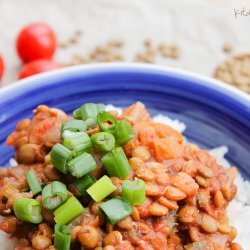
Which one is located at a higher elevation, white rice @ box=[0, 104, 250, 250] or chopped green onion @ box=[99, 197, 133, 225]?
white rice @ box=[0, 104, 250, 250]

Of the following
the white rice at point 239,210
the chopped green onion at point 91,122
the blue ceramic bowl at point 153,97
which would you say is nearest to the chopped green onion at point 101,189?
the chopped green onion at point 91,122

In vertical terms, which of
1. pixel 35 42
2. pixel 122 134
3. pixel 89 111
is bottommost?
pixel 122 134

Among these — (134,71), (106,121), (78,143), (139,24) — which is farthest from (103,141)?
(139,24)

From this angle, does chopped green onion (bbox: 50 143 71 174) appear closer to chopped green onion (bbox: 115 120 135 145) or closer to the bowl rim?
chopped green onion (bbox: 115 120 135 145)

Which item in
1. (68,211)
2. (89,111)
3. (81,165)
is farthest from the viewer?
(89,111)

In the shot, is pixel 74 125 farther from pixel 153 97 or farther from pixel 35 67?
pixel 35 67

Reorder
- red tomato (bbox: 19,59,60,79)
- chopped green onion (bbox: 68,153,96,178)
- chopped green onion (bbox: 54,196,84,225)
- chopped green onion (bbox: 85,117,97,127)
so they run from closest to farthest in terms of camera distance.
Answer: chopped green onion (bbox: 54,196,84,225), chopped green onion (bbox: 68,153,96,178), chopped green onion (bbox: 85,117,97,127), red tomato (bbox: 19,59,60,79)

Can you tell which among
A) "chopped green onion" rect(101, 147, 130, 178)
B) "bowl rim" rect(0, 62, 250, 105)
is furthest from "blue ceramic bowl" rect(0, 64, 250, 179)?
"chopped green onion" rect(101, 147, 130, 178)
